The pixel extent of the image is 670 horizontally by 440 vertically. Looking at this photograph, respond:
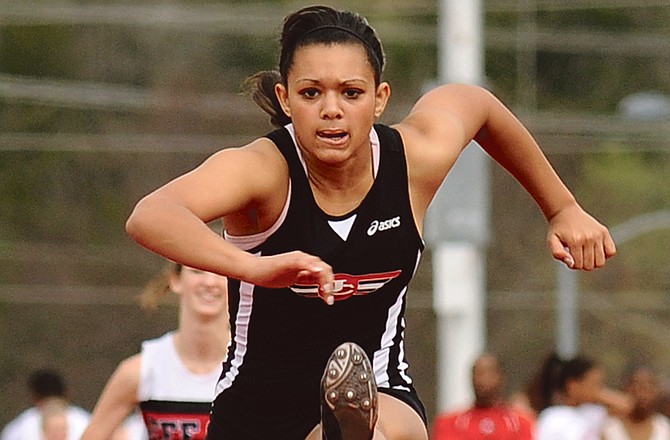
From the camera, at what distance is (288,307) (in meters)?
6.07

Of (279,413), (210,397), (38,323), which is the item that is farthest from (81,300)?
(279,413)

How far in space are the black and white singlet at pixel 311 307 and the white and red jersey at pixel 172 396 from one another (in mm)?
1818

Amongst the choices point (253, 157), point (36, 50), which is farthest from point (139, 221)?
point (36, 50)

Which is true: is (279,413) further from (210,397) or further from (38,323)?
(38,323)

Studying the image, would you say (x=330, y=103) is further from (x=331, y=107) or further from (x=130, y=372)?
(x=130, y=372)

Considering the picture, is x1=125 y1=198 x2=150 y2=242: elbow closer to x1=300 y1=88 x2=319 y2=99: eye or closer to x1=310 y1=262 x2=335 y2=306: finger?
x1=310 y1=262 x2=335 y2=306: finger

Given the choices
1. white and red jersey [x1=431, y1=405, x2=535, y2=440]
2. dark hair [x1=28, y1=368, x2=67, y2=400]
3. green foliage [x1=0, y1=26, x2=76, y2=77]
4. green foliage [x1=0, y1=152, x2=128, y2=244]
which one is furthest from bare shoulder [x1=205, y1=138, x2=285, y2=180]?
green foliage [x1=0, y1=26, x2=76, y2=77]

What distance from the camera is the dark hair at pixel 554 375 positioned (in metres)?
12.5

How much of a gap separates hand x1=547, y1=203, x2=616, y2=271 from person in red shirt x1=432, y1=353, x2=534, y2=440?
5.56m

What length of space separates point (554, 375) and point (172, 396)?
488 cm

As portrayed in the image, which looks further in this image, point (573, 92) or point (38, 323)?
point (573, 92)

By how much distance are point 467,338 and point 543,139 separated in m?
11.9

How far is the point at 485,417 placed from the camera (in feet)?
39.1

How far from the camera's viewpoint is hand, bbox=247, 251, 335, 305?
506cm
